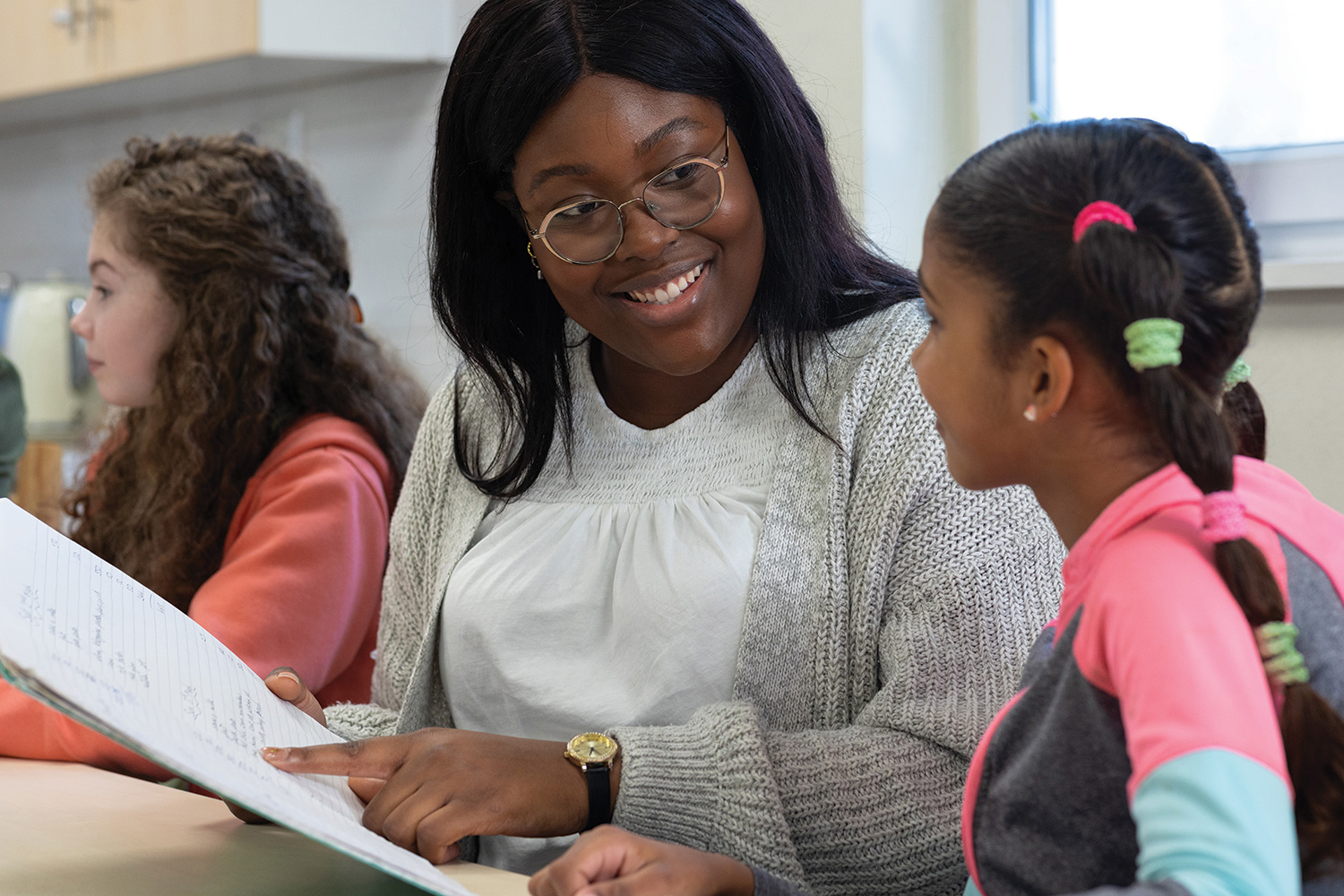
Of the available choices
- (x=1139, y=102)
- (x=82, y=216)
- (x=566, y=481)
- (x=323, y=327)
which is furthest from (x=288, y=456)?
(x=82, y=216)

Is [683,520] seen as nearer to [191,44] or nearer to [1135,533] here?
[1135,533]

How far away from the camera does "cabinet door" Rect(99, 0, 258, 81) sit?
94.7 inches

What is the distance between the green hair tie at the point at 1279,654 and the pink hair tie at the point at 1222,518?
38 mm

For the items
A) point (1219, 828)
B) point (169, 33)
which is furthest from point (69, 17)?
point (1219, 828)

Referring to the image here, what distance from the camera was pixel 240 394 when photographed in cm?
162

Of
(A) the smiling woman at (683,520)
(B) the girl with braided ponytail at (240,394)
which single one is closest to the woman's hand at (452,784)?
(A) the smiling woman at (683,520)

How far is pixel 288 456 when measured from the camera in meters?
1.58

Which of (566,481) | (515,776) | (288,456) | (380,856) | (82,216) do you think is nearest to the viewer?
(380,856)

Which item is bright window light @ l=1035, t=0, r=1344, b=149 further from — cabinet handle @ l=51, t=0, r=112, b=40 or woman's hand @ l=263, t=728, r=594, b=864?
cabinet handle @ l=51, t=0, r=112, b=40

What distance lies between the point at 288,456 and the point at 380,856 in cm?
103

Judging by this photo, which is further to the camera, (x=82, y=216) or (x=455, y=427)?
(x=82, y=216)

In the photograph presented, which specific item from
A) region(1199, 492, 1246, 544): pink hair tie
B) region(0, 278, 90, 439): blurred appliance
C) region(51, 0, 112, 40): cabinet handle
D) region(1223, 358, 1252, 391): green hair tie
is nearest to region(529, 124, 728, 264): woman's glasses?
region(1223, 358, 1252, 391): green hair tie

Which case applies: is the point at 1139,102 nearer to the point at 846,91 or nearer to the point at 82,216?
the point at 846,91

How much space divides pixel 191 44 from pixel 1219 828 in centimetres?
254
